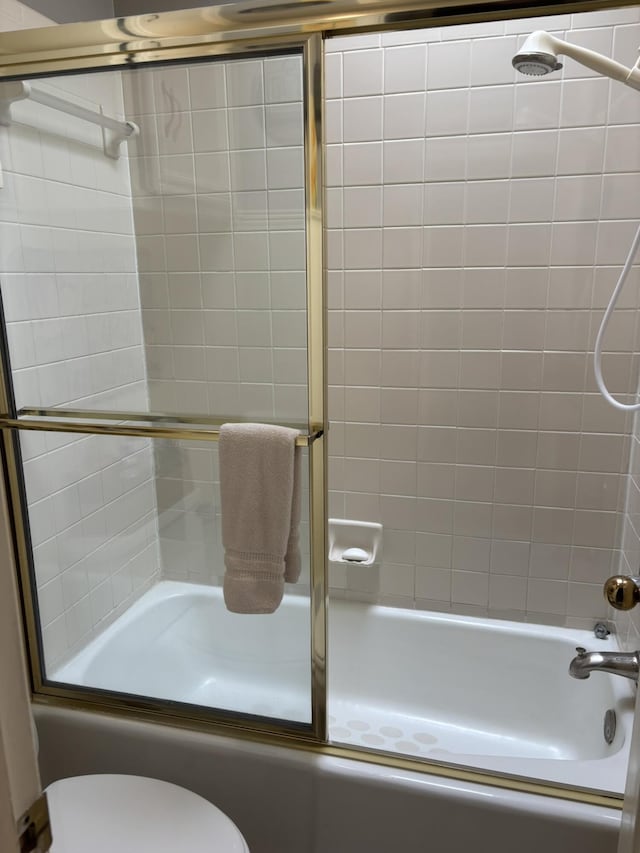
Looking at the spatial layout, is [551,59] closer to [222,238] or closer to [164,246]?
[222,238]

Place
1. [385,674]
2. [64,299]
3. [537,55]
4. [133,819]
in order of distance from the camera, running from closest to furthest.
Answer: [133,819] < [537,55] < [64,299] < [385,674]

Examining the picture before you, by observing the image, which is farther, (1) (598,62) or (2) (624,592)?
(1) (598,62)

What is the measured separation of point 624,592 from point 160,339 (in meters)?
1.14

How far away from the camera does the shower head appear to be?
1.31m

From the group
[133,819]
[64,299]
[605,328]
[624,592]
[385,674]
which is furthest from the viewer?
[385,674]

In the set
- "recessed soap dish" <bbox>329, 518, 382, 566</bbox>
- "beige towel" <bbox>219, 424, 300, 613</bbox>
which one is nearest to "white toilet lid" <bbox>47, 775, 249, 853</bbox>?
"beige towel" <bbox>219, 424, 300, 613</bbox>

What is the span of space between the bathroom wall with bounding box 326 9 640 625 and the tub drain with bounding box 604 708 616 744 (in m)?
0.35

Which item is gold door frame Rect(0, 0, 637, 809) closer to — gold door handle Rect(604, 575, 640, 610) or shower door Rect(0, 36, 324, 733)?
shower door Rect(0, 36, 324, 733)

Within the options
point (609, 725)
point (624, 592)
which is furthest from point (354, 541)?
point (624, 592)

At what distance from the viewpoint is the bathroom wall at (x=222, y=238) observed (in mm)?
1268

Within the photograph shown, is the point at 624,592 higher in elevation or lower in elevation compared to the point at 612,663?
higher

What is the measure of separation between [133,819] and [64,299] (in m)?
1.12

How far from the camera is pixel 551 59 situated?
1308mm

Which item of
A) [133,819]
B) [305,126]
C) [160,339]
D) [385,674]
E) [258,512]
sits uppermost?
[305,126]
